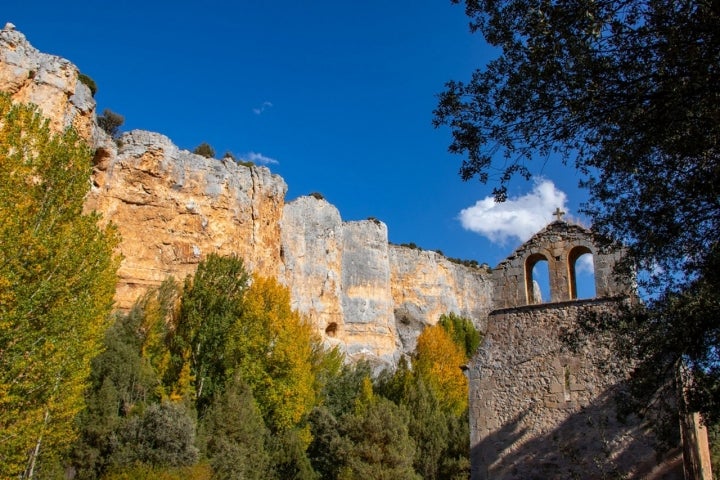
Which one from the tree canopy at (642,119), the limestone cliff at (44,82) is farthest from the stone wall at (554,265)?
the limestone cliff at (44,82)

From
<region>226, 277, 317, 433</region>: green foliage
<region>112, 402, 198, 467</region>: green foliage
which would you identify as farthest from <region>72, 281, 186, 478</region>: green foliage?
<region>226, 277, 317, 433</region>: green foliage

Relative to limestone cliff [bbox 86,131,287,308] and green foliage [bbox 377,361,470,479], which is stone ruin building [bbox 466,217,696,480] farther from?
limestone cliff [bbox 86,131,287,308]

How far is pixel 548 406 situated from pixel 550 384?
0.38 metres

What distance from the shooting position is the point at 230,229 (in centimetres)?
3459

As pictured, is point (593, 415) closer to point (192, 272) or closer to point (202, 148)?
point (192, 272)

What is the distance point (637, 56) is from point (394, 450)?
15335 mm

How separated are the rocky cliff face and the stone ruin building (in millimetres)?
21428

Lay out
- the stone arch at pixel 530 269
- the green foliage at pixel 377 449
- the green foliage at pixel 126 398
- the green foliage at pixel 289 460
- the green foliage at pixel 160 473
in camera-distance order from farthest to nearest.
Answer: the green foliage at pixel 289 460
the green foliage at pixel 377 449
the green foliage at pixel 126 398
the green foliage at pixel 160 473
the stone arch at pixel 530 269

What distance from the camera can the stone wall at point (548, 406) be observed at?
10.1 metres

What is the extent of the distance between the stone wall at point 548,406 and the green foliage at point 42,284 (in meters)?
8.14

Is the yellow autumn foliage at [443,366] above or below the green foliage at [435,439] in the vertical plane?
above

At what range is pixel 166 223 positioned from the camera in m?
32.6

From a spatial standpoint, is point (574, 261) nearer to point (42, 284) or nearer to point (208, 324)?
point (42, 284)

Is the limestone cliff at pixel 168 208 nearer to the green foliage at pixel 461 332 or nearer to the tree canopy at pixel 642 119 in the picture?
the green foliage at pixel 461 332
